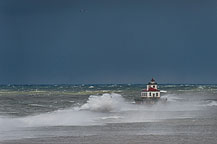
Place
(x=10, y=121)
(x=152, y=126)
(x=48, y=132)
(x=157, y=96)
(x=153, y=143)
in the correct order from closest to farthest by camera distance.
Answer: (x=153, y=143) < (x=48, y=132) < (x=152, y=126) < (x=10, y=121) < (x=157, y=96)

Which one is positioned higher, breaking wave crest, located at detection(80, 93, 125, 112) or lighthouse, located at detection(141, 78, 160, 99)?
lighthouse, located at detection(141, 78, 160, 99)

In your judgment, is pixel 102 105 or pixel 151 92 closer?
pixel 102 105

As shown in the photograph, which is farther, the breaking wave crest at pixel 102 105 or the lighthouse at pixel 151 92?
the lighthouse at pixel 151 92

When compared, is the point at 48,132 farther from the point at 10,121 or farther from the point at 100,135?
the point at 10,121

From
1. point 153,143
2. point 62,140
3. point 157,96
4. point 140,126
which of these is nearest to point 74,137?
point 62,140

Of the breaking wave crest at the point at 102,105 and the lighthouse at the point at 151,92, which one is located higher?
the lighthouse at the point at 151,92

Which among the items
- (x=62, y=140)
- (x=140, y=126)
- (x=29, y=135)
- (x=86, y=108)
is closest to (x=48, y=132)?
(x=29, y=135)

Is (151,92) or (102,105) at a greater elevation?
(151,92)

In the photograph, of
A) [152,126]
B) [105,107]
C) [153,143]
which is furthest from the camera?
[105,107]

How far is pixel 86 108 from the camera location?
3004 inches

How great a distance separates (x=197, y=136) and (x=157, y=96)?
45646 millimetres

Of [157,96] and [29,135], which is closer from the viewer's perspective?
[29,135]

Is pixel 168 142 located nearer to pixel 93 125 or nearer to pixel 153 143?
pixel 153 143

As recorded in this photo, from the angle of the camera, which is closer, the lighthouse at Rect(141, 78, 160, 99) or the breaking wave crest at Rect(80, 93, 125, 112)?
the breaking wave crest at Rect(80, 93, 125, 112)
